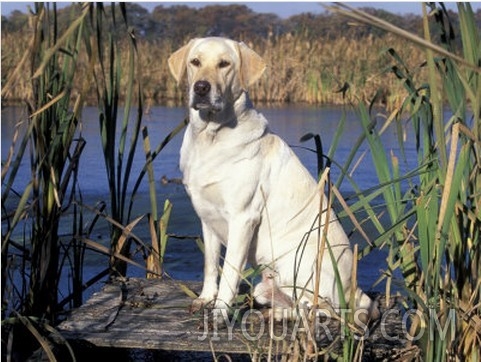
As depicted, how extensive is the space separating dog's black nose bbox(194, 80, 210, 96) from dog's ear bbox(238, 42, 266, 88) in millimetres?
195

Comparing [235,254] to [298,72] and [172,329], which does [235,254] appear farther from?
[298,72]

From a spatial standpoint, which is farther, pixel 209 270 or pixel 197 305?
pixel 209 270

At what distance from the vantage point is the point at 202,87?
3605 mm

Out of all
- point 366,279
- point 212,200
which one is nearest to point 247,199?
point 212,200

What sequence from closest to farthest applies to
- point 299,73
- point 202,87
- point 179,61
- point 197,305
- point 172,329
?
point 172,329 < point 202,87 < point 197,305 < point 179,61 < point 299,73

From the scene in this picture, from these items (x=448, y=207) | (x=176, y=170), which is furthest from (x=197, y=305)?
(x=176, y=170)

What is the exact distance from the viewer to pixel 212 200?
3.76m

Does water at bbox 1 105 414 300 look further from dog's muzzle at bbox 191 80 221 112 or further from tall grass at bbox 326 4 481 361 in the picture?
tall grass at bbox 326 4 481 361

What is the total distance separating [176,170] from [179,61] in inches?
172

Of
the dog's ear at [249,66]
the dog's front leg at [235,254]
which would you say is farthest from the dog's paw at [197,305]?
the dog's ear at [249,66]

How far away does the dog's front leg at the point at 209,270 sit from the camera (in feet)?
12.3

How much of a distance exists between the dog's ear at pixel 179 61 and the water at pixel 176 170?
66 centimetres

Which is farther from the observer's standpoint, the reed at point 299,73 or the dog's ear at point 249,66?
the reed at point 299,73

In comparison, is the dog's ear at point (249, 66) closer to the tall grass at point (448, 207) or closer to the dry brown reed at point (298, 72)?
the tall grass at point (448, 207)
